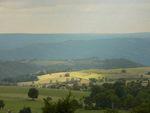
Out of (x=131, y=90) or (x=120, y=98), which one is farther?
(x=131, y=90)

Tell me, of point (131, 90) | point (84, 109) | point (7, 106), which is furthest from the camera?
point (131, 90)

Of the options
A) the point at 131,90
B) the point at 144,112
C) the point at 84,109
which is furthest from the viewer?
the point at 131,90

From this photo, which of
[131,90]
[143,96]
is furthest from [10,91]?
[143,96]

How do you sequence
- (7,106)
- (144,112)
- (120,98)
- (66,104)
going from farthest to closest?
1. (120,98)
2. (7,106)
3. (144,112)
4. (66,104)

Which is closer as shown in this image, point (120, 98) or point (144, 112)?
point (144, 112)

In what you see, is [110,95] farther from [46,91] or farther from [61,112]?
[61,112]

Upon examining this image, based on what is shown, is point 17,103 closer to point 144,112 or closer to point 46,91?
point 46,91

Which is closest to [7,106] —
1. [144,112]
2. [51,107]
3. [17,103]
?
[17,103]

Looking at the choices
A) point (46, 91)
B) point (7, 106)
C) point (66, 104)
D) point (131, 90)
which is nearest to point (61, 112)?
point (66, 104)

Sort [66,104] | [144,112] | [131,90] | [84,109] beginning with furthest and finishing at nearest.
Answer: [131,90] → [84,109] → [144,112] → [66,104]
